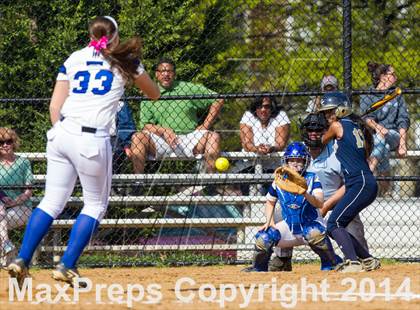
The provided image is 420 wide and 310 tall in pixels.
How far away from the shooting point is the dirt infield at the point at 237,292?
20.1 feet

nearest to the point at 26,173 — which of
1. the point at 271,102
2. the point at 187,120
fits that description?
the point at 187,120

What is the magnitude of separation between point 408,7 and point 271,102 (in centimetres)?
275

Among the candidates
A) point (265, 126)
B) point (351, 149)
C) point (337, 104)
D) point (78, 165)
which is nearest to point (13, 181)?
point (265, 126)

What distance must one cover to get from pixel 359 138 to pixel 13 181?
358 cm

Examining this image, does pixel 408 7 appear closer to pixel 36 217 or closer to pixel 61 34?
pixel 61 34

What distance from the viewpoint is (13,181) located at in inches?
399

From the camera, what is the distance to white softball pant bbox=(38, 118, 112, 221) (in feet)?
21.3

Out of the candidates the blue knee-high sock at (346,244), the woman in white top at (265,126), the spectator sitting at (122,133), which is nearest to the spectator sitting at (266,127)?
the woman in white top at (265,126)

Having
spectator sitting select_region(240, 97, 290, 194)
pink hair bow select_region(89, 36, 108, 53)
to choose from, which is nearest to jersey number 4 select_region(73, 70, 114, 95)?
pink hair bow select_region(89, 36, 108, 53)

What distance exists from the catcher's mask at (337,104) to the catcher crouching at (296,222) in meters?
0.40

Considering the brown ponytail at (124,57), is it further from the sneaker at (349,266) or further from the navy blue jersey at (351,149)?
the sneaker at (349,266)

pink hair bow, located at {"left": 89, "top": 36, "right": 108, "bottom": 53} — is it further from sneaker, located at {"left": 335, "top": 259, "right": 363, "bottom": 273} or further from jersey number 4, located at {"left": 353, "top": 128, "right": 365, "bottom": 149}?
sneaker, located at {"left": 335, "top": 259, "right": 363, "bottom": 273}

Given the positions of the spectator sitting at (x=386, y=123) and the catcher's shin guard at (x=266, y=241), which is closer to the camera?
the catcher's shin guard at (x=266, y=241)

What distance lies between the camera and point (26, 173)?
1012cm
